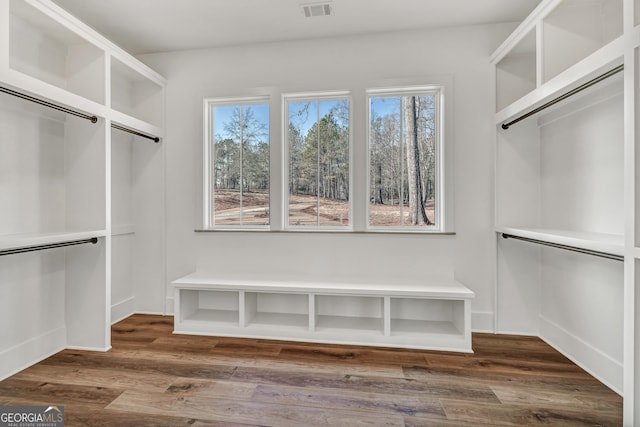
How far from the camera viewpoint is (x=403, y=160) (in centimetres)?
307

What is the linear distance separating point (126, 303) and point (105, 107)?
1.90 metres

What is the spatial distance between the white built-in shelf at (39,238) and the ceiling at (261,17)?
1.80 m

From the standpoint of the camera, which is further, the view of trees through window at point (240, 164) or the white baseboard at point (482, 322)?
the view of trees through window at point (240, 164)

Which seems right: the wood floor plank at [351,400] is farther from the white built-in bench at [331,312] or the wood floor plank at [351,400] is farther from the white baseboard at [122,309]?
the white baseboard at [122,309]

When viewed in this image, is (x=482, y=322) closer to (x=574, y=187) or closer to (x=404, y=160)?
(x=574, y=187)

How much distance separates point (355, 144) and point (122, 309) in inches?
110

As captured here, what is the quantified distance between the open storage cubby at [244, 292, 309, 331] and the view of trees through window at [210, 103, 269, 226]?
75 centimetres

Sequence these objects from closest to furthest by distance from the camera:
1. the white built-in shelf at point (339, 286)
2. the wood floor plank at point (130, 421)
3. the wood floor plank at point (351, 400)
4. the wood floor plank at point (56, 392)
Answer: the wood floor plank at point (130, 421), the wood floor plank at point (351, 400), the wood floor plank at point (56, 392), the white built-in shelf at point (339, 286)

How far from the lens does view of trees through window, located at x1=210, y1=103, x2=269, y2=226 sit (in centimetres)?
329

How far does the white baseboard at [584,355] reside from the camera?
1940 mm

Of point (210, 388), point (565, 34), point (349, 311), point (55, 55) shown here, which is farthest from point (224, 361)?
point (565, 34)

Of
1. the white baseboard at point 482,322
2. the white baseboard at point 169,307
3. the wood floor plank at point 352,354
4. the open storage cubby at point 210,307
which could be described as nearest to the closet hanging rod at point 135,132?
the open storage cubby at point 210,307

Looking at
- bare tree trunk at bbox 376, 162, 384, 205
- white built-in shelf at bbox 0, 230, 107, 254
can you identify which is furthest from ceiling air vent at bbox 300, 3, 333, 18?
white built-in shelf at bbox 0, 230, 107, 254

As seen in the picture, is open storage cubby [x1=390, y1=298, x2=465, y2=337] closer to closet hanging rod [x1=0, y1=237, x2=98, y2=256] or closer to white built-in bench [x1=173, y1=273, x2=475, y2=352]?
white built-in bench [x1=173, y1=273, x2=475, y2=352]
